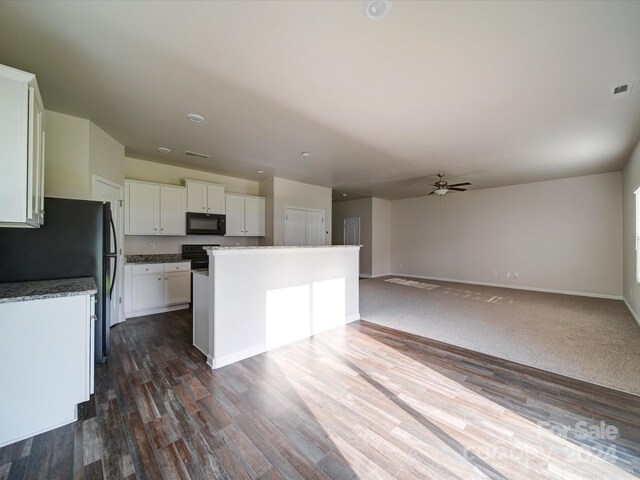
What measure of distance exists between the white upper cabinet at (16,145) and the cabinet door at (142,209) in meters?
2.82

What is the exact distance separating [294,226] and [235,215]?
4.74 feet

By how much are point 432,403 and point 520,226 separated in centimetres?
680

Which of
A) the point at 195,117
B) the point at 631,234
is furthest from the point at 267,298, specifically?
the point at 631,234

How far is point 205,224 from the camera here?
5.29 metres

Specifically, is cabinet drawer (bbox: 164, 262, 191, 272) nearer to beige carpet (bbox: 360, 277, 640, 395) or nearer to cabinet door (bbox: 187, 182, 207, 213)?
cabinet door (bbox: 187, 182, 207, 213)

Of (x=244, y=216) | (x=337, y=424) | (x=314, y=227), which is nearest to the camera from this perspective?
(x=337, y=424)

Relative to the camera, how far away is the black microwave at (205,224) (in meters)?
5.08

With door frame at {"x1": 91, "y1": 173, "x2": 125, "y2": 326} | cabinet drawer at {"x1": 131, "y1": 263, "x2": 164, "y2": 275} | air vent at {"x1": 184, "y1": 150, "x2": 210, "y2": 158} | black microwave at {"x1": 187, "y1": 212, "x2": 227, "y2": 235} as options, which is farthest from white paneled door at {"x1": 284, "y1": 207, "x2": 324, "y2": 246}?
door frame at {"x1": 91, "y1": 173, "x2": 125, "y2": 326}

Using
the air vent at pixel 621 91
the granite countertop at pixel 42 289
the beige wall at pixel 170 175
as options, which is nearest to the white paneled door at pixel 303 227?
the beige wall at pixel 170 175

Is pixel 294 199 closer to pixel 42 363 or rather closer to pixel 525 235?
pixel 42 363

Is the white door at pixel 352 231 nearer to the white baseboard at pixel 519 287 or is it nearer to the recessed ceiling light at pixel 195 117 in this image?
the white baseboard at pixel 519 287

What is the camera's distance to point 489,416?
1.95 metres

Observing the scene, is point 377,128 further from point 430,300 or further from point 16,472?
point 16,472

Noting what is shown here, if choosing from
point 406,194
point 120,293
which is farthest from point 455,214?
point 120,293
